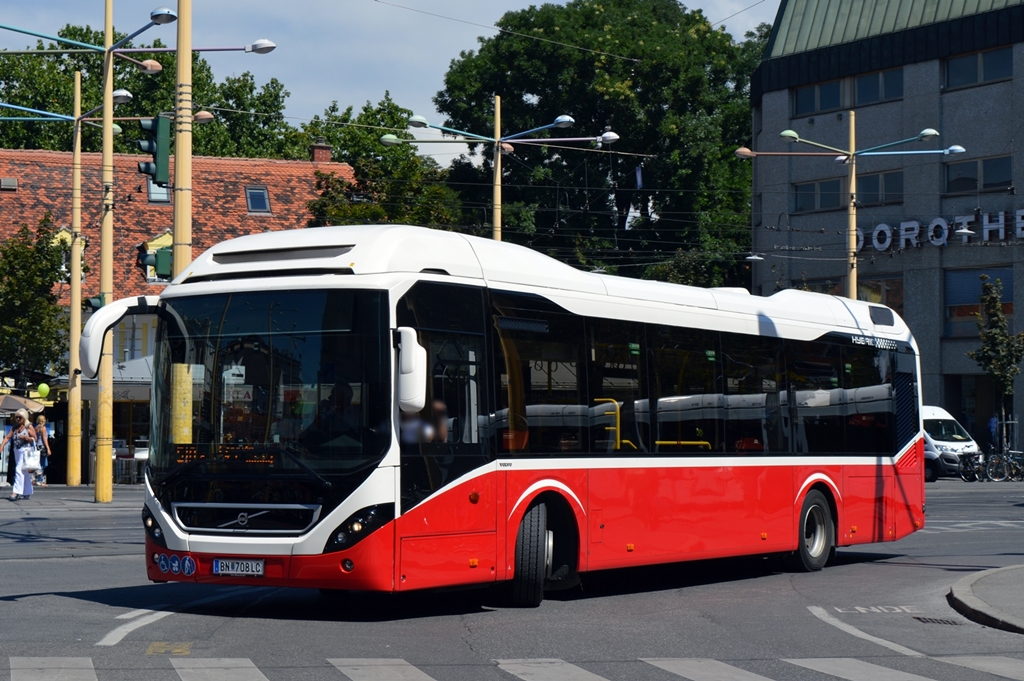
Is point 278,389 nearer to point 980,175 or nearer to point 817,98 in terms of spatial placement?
point 980,175

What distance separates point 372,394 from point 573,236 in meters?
45.9

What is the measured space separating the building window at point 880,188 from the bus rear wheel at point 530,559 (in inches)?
1520

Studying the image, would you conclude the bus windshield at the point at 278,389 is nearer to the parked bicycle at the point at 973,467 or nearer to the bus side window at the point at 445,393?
the bus side window at the point at 445,393

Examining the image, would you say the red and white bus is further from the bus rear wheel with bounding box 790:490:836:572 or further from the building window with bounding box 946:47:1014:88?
the building window with bounding box 946:47:1014:88

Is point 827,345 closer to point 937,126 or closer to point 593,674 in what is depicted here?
point 593,674

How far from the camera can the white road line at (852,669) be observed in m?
9.11

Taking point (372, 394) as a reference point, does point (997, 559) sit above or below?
below

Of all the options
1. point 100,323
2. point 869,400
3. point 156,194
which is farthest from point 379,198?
point 100,323

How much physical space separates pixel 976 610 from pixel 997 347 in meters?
31.9

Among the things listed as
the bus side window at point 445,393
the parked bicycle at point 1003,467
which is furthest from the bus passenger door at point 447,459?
the parked bicycle at point 1003,467

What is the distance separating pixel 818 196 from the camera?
169 ft

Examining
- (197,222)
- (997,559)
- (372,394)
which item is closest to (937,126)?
(197,222)

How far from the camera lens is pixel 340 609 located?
40.0 feet

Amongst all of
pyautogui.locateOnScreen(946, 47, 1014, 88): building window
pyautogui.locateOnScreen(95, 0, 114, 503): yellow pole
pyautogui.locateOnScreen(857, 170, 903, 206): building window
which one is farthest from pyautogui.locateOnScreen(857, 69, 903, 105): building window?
pyautogui.locateOnScreen(95, 0, 114, 503): yellow pole
